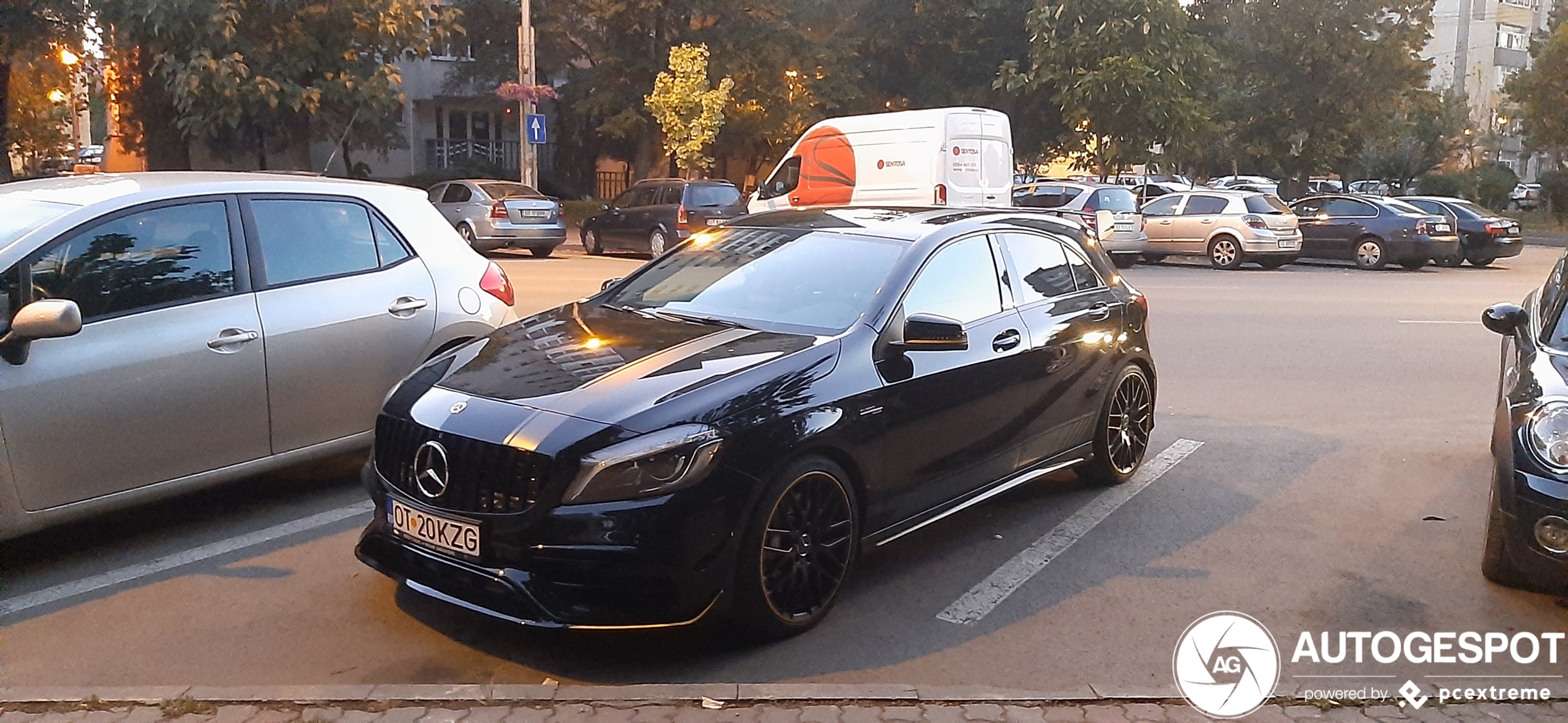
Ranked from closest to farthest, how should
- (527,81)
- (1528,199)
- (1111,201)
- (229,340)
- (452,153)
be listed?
1. (229,340)
2. (1111,201)
3. (527,81)
4. (452,153)
5. (1528,199)

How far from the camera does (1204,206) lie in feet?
77.4

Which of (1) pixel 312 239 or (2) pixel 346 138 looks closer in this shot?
(1) pixel 312 239

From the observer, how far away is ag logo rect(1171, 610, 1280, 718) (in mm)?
4145

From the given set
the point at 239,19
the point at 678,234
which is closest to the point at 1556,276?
the point at 678,234

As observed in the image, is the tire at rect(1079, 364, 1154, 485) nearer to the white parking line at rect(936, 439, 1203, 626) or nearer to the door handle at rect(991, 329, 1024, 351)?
the white parking line at rect(936, 439, 1203, 626)

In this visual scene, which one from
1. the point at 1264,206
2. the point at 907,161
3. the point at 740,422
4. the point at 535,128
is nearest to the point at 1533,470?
the point at 740,422

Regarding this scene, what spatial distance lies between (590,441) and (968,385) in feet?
6.24

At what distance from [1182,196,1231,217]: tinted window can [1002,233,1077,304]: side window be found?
1815cm

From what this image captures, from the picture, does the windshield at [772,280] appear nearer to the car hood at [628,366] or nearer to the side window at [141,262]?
the car hood at [628,366]

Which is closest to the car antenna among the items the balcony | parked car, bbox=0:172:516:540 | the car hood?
the balcony

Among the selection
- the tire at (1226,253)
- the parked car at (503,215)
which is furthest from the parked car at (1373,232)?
the parked car at (503,215)

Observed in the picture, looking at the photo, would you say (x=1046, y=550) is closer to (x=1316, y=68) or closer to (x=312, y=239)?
(x=312, y=239)

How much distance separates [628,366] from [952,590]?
165 cm

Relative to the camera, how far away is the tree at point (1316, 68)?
36.1 meters
